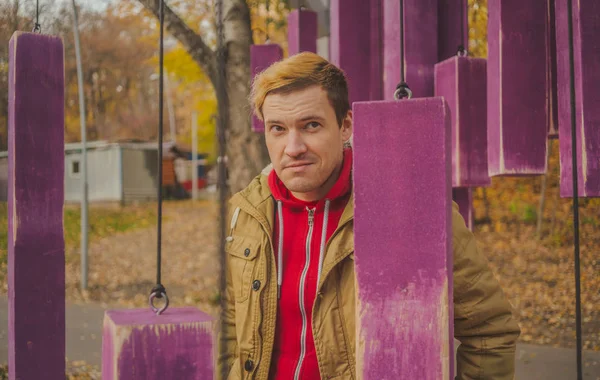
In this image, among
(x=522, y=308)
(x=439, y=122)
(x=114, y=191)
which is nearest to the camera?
(x=439, y=122)

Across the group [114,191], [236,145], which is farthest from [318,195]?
[114,191]

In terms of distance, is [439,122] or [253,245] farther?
[253,245]

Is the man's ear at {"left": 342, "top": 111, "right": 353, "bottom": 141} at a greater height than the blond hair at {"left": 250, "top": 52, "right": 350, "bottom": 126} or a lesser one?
lesser

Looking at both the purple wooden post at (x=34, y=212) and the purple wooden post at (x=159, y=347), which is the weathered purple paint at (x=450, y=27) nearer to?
the purple wooden post at (x=34, y=212)

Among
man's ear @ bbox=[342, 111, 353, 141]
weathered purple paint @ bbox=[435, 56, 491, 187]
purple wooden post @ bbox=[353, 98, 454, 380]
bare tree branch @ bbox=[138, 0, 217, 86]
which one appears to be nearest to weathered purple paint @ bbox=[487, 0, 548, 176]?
weathered purple paint @ bbox=[435, 56, 491, 187]

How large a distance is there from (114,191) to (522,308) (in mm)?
19505

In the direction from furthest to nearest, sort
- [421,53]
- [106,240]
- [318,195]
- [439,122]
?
[106,240]
[318,195]
[421,53]
[439,122]

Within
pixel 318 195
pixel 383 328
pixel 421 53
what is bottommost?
pixel 383 328

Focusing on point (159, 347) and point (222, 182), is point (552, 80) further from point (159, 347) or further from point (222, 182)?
point (159, 347)

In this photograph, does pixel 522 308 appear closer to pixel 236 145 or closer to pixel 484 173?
pixel 236 145

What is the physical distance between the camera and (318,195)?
1929 millimetres

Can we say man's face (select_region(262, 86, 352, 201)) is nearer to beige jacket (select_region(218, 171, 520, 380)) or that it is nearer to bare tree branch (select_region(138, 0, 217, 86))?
beige jacket (select_region(218, 171, 520, 380))

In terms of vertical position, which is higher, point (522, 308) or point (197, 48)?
point (197, 48)

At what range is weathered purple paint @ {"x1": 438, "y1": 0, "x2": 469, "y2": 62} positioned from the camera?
1888mm
